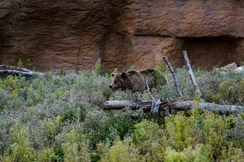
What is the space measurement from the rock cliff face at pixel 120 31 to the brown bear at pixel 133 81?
6.72 metres

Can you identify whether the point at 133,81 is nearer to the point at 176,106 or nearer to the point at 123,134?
the point at 176,106

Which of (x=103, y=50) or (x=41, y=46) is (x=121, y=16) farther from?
(x=41, y=46)

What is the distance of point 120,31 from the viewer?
44.9ft

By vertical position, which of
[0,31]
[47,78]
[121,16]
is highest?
[121,16]

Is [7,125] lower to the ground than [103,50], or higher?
lower

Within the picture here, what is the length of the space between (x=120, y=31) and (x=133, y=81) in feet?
26.2

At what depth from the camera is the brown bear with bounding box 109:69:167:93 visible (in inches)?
242

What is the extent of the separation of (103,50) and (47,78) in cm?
582

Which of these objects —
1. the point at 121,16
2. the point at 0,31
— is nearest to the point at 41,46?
the point at 0,31

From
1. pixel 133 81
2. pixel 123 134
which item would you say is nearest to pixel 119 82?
pixel 133 81

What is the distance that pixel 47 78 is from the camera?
839cm

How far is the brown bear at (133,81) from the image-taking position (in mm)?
6141

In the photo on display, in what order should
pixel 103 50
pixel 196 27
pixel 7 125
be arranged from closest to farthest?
pixel 7 125 < pixel 196 27 < pixel 103 50


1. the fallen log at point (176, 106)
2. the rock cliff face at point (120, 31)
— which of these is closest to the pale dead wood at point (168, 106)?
the fallen log at point (176, 106)
